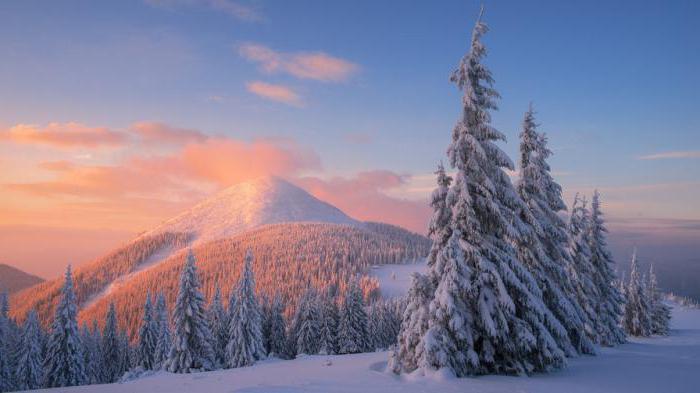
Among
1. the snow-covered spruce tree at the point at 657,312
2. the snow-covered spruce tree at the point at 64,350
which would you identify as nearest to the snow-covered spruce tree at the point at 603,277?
the snow-covered spruce tree at the point at 657,312

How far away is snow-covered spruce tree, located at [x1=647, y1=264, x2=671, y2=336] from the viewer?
67.2 meters

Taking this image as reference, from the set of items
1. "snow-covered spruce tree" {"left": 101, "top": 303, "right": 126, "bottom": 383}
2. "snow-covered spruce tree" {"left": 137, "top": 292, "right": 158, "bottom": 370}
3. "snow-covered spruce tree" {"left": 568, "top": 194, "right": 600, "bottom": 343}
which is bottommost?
"snow-covered spruce tree" {"left": 101, "top": 303, "right": 126, "bottom": 383}

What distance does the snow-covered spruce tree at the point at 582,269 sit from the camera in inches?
1336

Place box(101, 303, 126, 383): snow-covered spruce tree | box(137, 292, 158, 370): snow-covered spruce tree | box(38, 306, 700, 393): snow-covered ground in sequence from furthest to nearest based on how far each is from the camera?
1. box(101, 303, 126, 383): snow-covered spruce tree
2. box(137, 292, 158, 370): snow-covered spruce tree
3. box(38, 306, 700, 393): snow-covered ground

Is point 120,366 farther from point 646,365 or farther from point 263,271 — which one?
point 263,271

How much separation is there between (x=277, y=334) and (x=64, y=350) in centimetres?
2853

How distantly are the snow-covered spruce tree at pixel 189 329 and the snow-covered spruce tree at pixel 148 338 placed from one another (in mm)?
17509

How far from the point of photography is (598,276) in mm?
39406

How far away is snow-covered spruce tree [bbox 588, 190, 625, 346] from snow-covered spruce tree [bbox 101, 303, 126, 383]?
69601mm

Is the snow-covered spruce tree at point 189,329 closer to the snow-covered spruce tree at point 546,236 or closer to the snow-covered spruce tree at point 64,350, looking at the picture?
the snow-covered spruce tree at point 64,350

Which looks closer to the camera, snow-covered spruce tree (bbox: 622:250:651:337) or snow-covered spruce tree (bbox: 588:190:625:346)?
snow-covered spruce tree (bbox: 588:190:625:346)

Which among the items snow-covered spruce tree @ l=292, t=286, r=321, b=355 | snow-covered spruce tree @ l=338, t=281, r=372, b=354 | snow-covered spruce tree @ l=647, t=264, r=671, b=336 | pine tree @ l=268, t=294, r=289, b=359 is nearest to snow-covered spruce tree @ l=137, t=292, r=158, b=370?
pine tree @ l=268, t=294, r=289, b=359

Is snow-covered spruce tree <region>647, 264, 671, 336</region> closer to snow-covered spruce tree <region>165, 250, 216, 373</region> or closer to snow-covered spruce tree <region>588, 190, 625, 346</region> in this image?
snow-covered spruce tree <region>588, 190, 625, 346</region>

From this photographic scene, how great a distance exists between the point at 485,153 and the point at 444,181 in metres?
2.11
